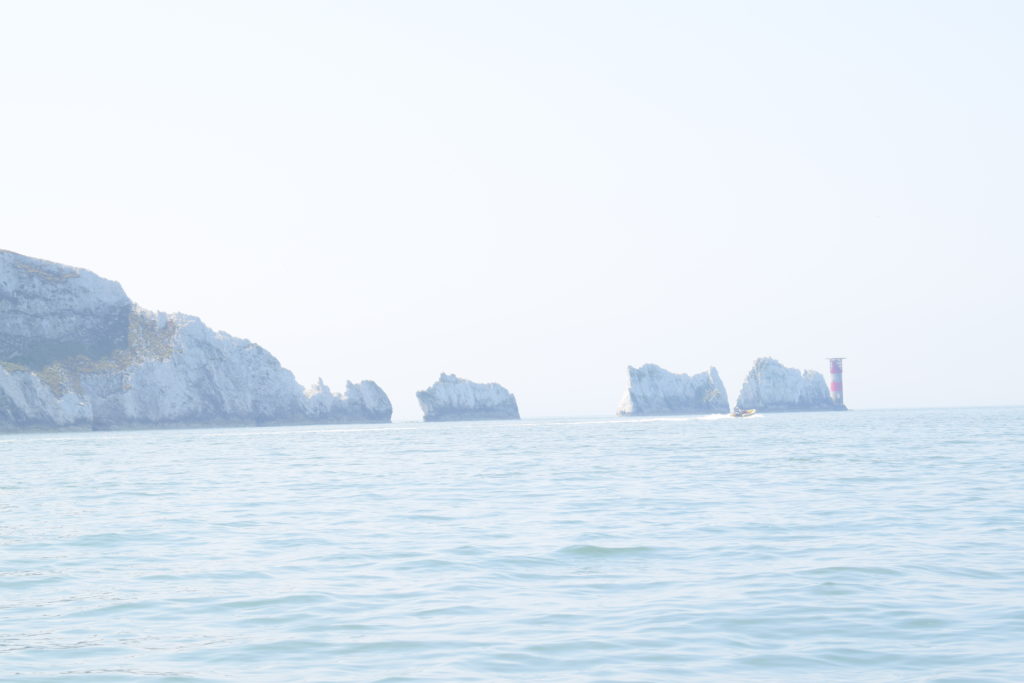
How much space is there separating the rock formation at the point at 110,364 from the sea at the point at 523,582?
112m

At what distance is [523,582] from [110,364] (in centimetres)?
15158

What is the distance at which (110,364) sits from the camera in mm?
158625

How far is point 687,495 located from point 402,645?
20.7 metres

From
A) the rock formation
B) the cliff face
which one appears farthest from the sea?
the cliff face

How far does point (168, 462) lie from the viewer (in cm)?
6084

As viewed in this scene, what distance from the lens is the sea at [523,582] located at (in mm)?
13539

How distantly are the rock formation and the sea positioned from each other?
111642 mm

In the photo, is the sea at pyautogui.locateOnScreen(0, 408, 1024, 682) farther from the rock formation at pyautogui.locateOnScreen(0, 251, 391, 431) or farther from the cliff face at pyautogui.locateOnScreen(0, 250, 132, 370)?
the cliff face at pyautogui.locateOnScreen(0, 250, 132, 370)

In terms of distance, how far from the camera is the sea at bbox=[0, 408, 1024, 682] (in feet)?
44.4

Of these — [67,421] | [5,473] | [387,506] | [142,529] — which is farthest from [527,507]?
[67,421]

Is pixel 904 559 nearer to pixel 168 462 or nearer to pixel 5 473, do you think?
pixel 5 473

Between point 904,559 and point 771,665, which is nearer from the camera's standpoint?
point 771,665

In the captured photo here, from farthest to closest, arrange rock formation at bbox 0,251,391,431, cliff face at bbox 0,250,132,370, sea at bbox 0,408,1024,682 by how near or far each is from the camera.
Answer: cliff face at bbox 0,250,132,370 < rock formation at bbox 0,251,391,431 < sea at bbox 0,408,1024,682

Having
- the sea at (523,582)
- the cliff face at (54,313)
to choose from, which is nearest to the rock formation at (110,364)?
the cliff face at (54,313)
